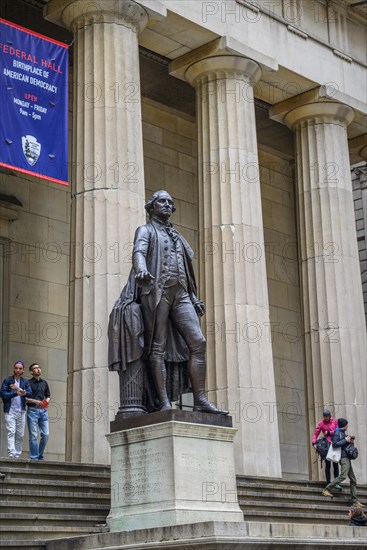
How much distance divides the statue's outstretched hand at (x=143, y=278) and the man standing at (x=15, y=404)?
5274mm

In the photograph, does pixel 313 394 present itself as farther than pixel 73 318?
Yes

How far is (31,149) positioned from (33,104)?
99cm

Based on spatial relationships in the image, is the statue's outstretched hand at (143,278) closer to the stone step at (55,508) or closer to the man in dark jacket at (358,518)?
the stone step at (55,508)

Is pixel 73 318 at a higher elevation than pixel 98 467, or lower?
higher

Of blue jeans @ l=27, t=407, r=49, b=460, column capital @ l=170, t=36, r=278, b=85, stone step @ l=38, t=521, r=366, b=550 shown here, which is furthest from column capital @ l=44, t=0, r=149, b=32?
stone step @ l=38, t=521, r=366, b=550

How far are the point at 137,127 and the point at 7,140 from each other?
2.92 metres

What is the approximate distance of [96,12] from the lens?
20.6 m

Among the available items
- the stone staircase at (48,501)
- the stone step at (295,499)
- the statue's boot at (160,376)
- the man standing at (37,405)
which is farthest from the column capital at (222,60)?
the statue's boot at (160,376)

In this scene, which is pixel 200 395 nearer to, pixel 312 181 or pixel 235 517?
pixel 235 517

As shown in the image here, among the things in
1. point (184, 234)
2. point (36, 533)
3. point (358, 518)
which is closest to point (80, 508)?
point (36, 533)

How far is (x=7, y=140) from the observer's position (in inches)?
742

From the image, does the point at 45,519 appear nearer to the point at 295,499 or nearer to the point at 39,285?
the point at 295,499

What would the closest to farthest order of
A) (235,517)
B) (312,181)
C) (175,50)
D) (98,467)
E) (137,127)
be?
1. (235,517)
2. (98,467)
3. (137,127)
4. (175,50)
5. (312,181)

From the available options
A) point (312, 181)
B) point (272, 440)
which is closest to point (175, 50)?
point (312, 181)
